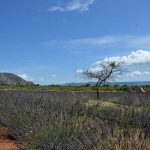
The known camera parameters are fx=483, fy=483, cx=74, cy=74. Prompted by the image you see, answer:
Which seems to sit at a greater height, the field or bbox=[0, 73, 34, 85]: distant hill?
bbox=[0, 73, 34, 85]: distant hill

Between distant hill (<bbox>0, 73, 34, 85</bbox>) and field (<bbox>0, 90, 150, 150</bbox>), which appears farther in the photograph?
distant hill (<bbox>0, 73, 34, 85</bbox>)

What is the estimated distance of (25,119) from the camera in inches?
571

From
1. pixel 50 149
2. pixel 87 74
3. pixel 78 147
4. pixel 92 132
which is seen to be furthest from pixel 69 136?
pixel 87 74

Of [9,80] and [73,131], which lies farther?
[9,80]

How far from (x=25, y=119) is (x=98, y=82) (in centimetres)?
2601

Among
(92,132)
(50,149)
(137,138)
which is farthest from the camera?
(50,149)

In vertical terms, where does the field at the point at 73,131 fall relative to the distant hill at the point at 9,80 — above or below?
below

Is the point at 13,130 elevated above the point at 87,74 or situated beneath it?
situated beneath

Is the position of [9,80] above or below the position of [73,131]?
above

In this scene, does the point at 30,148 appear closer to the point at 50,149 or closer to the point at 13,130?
the point at 50,149

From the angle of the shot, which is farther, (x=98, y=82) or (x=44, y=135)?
(x=98, y=82)

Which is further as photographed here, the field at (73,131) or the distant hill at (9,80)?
the distant hill at (9,80)

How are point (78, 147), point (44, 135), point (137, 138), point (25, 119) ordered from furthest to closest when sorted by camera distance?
point (25, 119) < point (44, 135) < point (78, 147) < point (137, 138)

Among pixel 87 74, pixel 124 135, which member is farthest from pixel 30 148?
pixel 87 74
